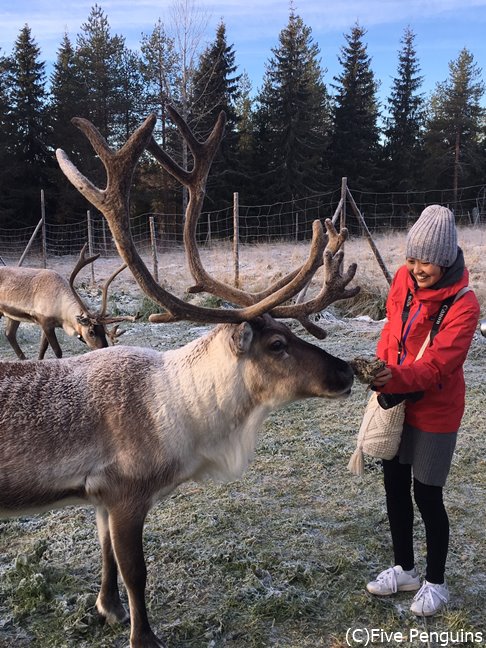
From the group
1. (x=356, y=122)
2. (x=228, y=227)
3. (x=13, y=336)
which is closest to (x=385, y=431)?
(x=13, y=336)

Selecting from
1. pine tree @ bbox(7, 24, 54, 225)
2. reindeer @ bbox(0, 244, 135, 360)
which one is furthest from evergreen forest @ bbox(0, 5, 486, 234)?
reindeer @ bbox(0, 244, 135, 360)

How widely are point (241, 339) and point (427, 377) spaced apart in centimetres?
80

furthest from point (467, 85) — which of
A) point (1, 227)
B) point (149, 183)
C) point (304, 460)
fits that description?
point (304, 460)

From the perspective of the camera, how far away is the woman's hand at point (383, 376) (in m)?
2.27

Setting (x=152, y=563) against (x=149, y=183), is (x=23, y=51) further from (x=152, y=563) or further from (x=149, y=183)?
(x=152, y=563)

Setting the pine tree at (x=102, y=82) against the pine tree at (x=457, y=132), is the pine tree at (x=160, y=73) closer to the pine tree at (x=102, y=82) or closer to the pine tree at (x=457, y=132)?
the pine tree at (x=102, y=82)

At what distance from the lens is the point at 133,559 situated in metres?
2.33

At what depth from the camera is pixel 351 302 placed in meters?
10.1

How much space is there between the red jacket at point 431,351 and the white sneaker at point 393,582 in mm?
813

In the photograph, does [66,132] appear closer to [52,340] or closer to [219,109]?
[219,109]

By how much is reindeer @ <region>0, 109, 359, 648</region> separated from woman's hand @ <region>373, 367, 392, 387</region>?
0.23 meters

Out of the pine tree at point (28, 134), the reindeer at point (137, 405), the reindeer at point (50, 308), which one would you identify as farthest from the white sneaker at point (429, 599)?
the pine tree at point (28, 134)

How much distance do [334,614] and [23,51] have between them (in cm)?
3079

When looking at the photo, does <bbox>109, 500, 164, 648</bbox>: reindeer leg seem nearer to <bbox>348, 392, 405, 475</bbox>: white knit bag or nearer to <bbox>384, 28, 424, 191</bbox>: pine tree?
<bbox>348, 392, 405, 475</bbox>: white knit bag
